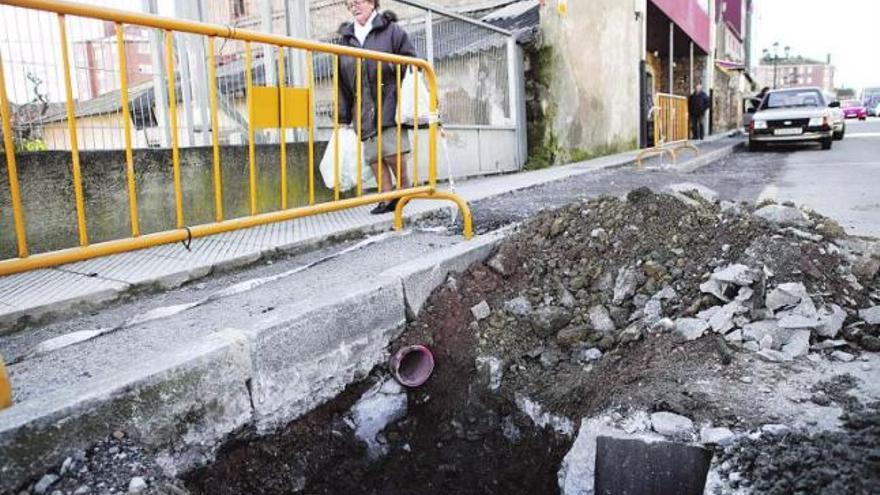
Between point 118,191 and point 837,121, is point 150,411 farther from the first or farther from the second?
point 837,121

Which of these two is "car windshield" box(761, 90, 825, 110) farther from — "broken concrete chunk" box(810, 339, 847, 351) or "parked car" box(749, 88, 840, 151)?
"broken concrete chunk" box(810, 339, 847, 351)

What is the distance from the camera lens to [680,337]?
2.82 meters

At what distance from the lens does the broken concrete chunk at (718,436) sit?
203 centimetres

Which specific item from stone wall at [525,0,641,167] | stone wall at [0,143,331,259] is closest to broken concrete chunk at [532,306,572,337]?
stone wall at [0,143,331,259]

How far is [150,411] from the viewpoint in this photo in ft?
6.66

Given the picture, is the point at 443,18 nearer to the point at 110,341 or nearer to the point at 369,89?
the point at 369,89

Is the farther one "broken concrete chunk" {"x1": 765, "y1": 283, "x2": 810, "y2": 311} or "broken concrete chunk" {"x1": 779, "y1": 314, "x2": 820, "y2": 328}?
"broken concrete chunk" {"x1": 765, "y1": 283, "x2": 810, "y2": 311}

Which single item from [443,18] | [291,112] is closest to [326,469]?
[291,112]

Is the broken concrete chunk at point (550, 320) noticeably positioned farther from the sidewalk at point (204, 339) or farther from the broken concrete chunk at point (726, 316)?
the broken concrete chunk at point (726, 316)

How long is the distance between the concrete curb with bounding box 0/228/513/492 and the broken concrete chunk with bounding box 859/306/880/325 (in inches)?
80.2

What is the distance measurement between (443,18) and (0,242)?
5.85 meters

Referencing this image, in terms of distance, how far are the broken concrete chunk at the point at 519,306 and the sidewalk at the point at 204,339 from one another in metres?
0.40

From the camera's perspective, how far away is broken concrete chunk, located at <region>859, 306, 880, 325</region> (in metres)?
2.68

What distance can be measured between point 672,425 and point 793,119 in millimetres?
14661
